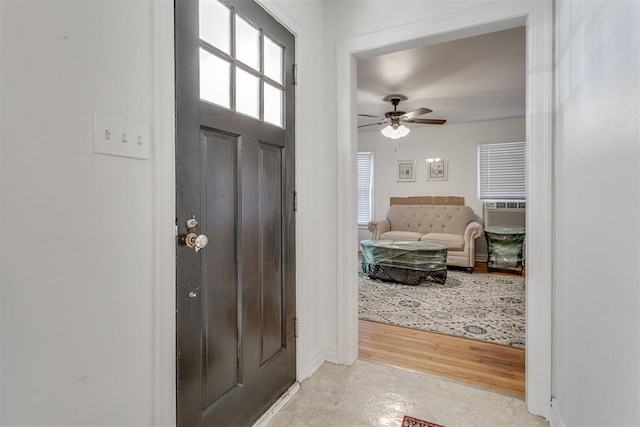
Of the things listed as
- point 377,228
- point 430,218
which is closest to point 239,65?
point 377,228

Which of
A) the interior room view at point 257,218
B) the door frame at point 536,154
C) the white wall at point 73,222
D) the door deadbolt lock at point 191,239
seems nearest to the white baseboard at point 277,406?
the interior room view at point 257,218

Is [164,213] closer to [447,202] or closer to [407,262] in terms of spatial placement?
[407,262]

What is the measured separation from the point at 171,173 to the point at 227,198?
1.01 feet

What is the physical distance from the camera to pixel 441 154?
588 cm

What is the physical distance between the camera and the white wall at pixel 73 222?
77 cm

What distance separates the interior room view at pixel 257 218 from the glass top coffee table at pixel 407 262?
1.28 meters

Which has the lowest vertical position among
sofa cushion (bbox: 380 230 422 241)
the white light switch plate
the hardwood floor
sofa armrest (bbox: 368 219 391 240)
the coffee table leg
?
the hardwood floor

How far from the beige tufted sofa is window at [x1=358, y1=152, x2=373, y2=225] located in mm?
711

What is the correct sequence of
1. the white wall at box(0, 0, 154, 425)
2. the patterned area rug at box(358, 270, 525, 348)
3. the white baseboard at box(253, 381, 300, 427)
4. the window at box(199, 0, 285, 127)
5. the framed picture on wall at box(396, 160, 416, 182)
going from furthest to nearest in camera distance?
the framed picture on wall at box(396, 160, 416, 182), the patterned area rug at box(358, 270, 525, 348), the white baseboard at box(253, 381, 300, 427), the window at box(199, 0, 285, 127), the white wall at box(0, 0, 154, 425)

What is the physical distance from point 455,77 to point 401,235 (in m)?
2.56

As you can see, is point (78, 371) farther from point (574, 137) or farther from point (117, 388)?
point (574, 137)

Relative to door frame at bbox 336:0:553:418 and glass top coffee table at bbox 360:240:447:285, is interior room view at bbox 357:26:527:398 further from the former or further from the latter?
door frame at bbox 336:0:553:418

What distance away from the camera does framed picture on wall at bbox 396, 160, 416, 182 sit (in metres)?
6.11

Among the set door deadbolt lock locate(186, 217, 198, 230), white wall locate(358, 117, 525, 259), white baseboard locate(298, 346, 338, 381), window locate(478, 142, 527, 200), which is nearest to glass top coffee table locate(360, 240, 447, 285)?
white wall locate(358, 117, 525, 259)
